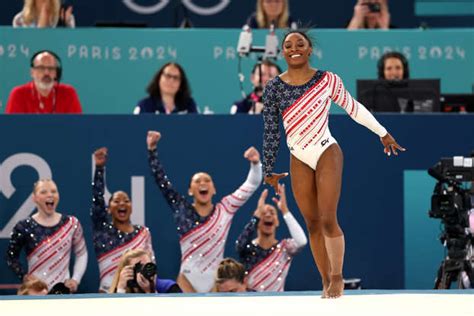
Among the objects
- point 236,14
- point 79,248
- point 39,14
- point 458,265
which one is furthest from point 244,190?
point 236,14

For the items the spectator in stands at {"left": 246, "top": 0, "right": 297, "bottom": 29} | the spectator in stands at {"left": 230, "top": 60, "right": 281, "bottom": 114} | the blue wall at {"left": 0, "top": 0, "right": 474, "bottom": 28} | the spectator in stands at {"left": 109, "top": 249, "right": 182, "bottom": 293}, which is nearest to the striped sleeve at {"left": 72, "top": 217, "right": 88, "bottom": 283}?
the spectator in stands at {"left": 109, "top": 249, "right": 182, "bottom": 293}

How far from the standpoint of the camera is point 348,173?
8.23 metres

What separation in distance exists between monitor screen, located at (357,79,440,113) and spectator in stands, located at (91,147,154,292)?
1846mm

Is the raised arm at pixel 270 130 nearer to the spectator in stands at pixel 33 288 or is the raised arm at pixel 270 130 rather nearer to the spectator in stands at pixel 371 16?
the spectator in stands at pixel 33 288

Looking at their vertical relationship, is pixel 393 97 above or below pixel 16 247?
above

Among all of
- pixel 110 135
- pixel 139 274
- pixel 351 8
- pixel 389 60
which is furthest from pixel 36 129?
pixel 351 8

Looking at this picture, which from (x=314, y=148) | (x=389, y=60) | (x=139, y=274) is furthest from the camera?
(x=389, y=60)

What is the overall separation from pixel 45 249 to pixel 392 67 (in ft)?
9.61

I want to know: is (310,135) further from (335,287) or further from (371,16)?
(371,16)

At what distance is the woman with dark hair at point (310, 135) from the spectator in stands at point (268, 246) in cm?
247

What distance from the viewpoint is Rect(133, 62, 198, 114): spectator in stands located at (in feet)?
28.6

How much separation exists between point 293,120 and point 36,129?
3116 millimetres

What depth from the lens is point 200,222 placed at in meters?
8.16

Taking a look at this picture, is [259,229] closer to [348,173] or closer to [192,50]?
[348,173]
